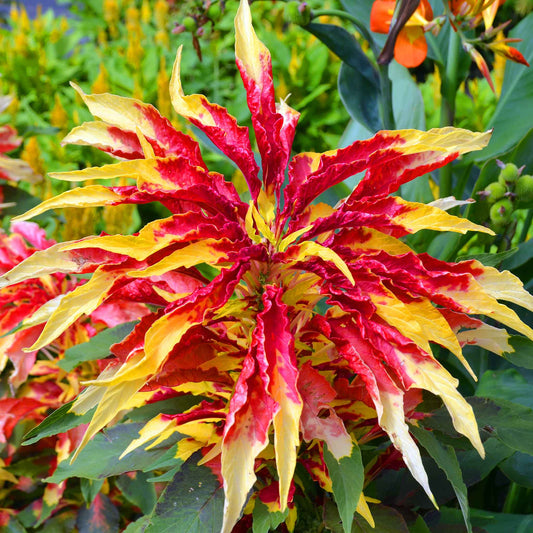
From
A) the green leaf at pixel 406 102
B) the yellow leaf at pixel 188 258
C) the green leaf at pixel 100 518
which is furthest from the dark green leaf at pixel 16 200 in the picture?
the yellow leaf at pixel 188 258

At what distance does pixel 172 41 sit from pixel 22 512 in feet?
7.70

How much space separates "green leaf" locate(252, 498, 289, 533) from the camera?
571 millimetres

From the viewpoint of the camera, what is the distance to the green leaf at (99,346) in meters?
0.74

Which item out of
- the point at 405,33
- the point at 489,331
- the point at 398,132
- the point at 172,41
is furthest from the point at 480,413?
the point at 172,41

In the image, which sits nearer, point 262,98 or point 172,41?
point 262,98

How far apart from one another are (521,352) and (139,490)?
0.55m

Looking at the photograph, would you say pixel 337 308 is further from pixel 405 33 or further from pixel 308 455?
pixel 405 33

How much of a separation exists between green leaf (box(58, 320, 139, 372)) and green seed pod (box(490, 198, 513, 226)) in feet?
1.68

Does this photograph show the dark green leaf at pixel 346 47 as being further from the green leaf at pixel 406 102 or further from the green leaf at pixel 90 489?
the green leaf at pixel 90 489

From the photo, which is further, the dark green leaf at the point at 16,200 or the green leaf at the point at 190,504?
the dark green leaf at the point at 16,200

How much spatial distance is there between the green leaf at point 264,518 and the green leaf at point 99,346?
0.25 metres

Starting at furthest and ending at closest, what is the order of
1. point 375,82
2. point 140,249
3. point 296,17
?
point 375,82, point 296,17, point 140,249

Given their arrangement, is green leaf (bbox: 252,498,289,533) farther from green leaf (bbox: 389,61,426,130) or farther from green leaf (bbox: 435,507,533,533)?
green leaf (bbox: 389,61,426,130)

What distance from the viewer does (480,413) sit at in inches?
25.7
